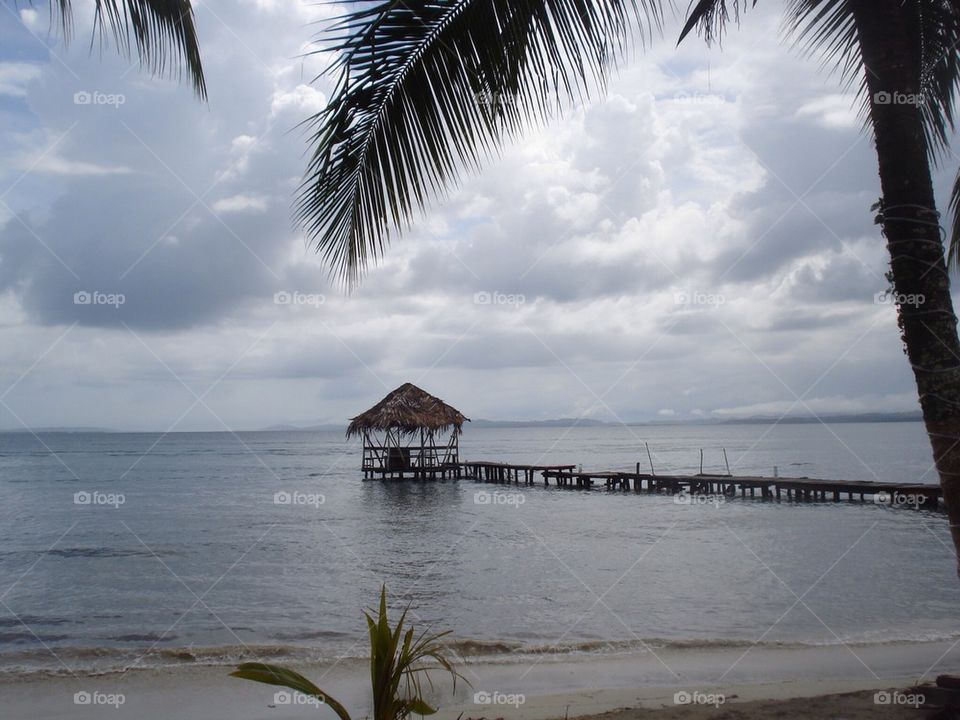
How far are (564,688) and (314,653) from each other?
410cm

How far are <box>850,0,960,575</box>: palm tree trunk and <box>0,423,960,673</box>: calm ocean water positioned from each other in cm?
758

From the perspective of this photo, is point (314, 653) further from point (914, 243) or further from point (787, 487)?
Answer: point (787, 487)

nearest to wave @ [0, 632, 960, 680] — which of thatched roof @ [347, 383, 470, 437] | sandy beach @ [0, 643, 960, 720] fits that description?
sandy beach @ [0, 643, 960, 720]

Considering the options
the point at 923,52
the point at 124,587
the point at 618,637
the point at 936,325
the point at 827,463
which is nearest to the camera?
the point at 936,325

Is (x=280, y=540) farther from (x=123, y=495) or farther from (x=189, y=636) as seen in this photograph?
(x=123, y=495)

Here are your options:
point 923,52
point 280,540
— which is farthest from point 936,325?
point 280,540

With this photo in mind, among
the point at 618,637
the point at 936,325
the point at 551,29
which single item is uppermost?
the point at 551,29

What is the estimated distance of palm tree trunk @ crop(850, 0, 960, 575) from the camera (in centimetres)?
359

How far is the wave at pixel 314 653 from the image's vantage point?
9.80 m

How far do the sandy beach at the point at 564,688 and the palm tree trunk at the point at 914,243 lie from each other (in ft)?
10.9

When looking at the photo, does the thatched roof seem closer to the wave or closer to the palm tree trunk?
the wave

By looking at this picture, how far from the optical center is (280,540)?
2275cm

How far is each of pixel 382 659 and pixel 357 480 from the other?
154 feet

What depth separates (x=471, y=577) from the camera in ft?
52.7
